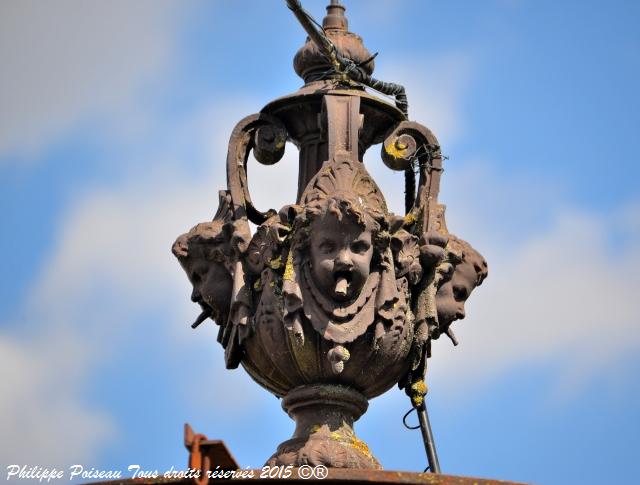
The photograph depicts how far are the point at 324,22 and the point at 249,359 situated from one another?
3955 millimetres

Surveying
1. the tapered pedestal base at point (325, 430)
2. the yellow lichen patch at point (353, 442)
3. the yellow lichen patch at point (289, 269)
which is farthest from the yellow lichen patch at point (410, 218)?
the yellow lichen patch at point (353, 442)

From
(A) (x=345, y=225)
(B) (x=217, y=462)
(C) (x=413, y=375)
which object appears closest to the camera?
(B) (x=217, y=462)

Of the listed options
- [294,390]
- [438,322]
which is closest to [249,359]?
[294,390]

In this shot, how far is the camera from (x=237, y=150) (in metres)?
22.7

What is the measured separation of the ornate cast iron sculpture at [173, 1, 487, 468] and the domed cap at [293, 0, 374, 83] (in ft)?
0.09

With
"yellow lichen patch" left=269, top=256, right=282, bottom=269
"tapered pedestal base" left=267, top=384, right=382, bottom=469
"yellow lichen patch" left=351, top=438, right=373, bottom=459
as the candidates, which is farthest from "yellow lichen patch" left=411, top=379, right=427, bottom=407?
"yellow lichen patch" left=269, top=256, right=282, bottom=269

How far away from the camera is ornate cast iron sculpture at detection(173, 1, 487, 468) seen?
21.1m

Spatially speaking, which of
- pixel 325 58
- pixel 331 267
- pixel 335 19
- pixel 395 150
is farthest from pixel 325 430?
pixel 335 19

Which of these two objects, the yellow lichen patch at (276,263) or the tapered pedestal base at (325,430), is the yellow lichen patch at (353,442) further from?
the yellow lichen patch at (276,263)

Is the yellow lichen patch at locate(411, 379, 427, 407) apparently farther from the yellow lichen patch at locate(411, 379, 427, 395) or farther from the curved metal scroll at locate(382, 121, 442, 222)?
the curved metal scroll at locate(382, 121, 442, 222)

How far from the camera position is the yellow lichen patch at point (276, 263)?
21438 mm

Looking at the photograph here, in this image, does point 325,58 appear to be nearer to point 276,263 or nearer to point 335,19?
point 335,19

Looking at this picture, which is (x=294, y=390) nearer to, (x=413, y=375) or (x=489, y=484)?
(x=413, y=375)

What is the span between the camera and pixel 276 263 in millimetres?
21453
